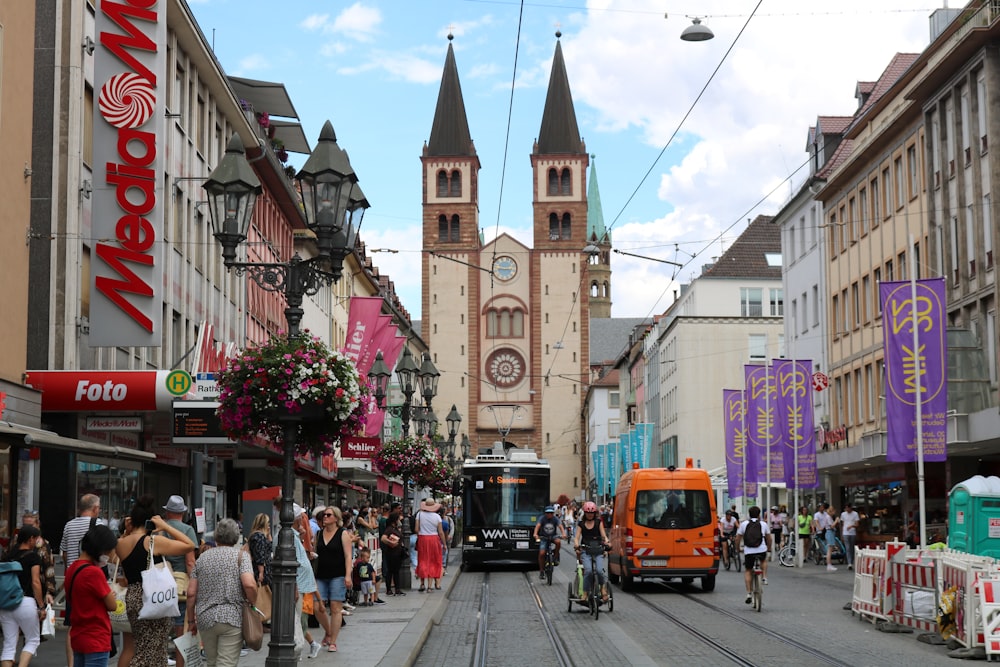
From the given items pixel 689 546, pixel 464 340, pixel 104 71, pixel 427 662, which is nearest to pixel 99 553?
pixel 427 662

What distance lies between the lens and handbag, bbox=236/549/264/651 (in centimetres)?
1039

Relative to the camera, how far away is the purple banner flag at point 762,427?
4047 centimetres

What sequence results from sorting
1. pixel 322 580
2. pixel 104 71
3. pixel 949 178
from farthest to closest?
pixel 949 178 → pixel 104 71 → pixel 322 580

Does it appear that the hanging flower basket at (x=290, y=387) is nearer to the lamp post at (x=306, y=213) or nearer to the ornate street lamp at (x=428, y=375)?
the lamp post at (x=306, y=213)

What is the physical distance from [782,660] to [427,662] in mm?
3592

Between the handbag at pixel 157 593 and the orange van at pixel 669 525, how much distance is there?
653 inches

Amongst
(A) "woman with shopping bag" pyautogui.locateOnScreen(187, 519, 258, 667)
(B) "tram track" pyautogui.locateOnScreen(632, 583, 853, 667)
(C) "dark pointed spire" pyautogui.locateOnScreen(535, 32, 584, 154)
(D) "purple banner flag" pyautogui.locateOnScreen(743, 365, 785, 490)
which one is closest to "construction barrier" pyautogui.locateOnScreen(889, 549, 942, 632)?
(B) "tram track" pyautogui.locateOnScreen(632, 583, 853, 667)

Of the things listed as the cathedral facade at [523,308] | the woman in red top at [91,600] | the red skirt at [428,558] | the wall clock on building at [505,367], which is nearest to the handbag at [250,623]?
the woman in red top at [91,600]

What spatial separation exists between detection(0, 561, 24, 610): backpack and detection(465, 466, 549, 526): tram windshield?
26462 millimetres

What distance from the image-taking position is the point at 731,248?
7769 cm

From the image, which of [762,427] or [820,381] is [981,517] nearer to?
[762,427]

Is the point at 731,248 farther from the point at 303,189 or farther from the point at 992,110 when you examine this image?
the point at 303,189

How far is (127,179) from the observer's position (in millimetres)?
23938

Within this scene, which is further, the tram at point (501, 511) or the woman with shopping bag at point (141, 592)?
the tram at point (501, 511)
